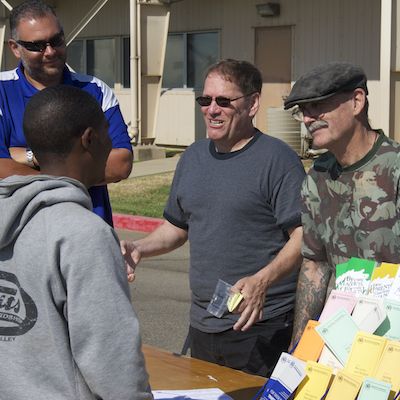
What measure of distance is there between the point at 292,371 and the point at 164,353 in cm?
122

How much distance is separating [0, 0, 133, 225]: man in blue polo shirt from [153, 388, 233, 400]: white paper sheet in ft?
3.40

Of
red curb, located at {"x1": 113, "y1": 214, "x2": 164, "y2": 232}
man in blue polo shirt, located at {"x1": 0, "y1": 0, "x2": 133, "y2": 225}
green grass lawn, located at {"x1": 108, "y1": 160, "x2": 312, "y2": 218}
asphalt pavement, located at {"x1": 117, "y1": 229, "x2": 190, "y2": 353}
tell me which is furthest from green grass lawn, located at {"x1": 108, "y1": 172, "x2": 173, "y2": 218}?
man in blue polo shirt, located at {"x1": 0, "y1": 0, "x2": 133, "y2": 225}

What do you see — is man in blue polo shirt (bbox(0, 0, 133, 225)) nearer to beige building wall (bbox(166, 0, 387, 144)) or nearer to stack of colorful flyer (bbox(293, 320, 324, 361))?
stack of colorful flyer (bbox(293, 320, 324, 361))

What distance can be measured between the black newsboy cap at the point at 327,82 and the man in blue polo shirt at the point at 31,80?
44.2 inches

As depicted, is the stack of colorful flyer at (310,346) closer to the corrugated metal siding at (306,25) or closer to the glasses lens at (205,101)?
the glasses lens at (205,101)

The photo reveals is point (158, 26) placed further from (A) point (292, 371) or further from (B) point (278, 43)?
(A) point (292, 371)

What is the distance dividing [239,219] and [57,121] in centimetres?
178

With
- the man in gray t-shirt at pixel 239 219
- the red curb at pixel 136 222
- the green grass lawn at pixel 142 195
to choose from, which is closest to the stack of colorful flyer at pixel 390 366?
the man in gray t-shirt at pixel 239 219

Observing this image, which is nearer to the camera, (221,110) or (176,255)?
(221,110)

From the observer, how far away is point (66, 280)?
2246mm

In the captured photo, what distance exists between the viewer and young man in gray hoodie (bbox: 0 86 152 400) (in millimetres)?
2234

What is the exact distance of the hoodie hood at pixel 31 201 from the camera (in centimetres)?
230

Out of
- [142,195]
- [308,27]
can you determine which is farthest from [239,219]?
[308,27]

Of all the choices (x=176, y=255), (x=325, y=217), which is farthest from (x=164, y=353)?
(x=176, y=255)
